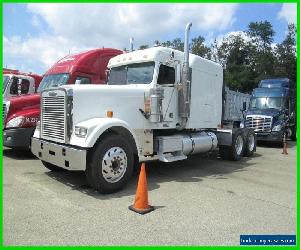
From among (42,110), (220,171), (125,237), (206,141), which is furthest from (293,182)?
(42,110)

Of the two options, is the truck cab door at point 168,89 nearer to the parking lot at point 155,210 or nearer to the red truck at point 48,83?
the parking lot at point 155,210

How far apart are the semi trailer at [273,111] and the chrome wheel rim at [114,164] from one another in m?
11.1

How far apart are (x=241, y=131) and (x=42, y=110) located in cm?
664

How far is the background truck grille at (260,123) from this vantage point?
635 inches

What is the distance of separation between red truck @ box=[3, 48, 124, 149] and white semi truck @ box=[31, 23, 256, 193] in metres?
1.89

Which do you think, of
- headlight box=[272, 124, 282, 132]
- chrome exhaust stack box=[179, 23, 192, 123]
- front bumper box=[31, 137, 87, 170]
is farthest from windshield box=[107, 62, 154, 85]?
headlight box=[272, 124, 282, 132]

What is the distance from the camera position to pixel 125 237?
4465 millimetres

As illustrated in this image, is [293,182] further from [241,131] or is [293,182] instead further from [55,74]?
[55,74]

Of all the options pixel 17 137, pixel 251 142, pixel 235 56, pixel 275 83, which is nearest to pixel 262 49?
pixel 235 56

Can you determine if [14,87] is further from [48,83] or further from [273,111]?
[273,111]

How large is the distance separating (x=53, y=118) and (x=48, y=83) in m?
4.39

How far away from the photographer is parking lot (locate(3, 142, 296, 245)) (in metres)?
4.51

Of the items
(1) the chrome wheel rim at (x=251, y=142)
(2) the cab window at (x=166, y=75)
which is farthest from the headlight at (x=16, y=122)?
(1) the chrome wheel rim at (x=251, y=142)

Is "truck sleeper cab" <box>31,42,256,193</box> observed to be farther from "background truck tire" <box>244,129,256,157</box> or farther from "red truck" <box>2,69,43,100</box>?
"red truck" <box>2,69,43,100</box>
